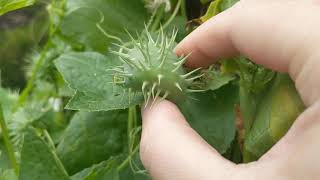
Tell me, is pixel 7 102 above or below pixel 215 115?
below

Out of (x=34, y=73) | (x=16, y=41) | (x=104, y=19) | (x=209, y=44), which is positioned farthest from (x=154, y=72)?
(x=16, y=41)

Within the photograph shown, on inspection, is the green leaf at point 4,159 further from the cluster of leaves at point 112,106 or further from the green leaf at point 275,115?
the green leaf at point 275,115

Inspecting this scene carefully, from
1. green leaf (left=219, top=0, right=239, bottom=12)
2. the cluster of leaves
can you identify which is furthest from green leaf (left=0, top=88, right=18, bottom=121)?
green leaf (left=219, top=0, right=239, bottom=12)

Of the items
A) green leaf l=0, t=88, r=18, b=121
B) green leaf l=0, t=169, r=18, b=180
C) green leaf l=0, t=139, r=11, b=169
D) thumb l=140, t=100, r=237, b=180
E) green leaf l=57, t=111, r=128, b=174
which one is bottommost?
green leaf l=0, t=88, r=18, b=121

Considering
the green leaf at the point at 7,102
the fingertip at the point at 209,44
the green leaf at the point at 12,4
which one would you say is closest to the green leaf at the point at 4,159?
the green leaf at the point at 7,102

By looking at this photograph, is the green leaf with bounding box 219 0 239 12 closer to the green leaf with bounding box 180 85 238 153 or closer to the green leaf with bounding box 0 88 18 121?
the green leaf with bounding box 180 85 238 153

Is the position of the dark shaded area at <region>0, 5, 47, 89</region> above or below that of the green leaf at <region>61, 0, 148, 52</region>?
below

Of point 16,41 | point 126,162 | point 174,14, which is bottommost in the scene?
point 16,41

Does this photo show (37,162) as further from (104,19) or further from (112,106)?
(104,19)
